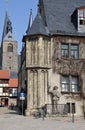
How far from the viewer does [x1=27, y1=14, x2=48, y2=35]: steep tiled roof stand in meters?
34.8

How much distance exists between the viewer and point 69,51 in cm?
3516

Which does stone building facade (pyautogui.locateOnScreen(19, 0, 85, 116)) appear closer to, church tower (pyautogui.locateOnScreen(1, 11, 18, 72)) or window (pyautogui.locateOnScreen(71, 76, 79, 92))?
window (pyautogui.locateOnScreen(71, 76, 79, 92))

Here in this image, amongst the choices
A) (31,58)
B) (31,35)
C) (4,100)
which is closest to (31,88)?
(31,58)

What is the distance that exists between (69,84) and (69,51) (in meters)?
3.27

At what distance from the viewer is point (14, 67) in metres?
142

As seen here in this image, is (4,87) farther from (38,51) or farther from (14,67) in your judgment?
(38,51)

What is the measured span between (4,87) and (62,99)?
60.7m

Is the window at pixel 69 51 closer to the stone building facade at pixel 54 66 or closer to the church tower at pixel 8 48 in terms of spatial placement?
the stone building facade at pixel 54 66

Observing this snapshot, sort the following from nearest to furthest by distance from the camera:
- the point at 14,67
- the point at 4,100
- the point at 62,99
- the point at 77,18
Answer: the point at 62,99 < the point at 77,18 < the point at 4,100 < the point at 14,67

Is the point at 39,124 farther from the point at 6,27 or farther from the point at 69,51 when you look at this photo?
the point at 6,27

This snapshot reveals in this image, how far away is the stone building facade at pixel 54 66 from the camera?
110 feet

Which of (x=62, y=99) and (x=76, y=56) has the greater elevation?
(x=76, y=56)

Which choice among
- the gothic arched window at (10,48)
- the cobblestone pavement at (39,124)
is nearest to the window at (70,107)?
the cobblestone pavement at (39,124)

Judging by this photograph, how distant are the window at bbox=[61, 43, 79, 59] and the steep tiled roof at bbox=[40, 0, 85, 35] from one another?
138 cm
